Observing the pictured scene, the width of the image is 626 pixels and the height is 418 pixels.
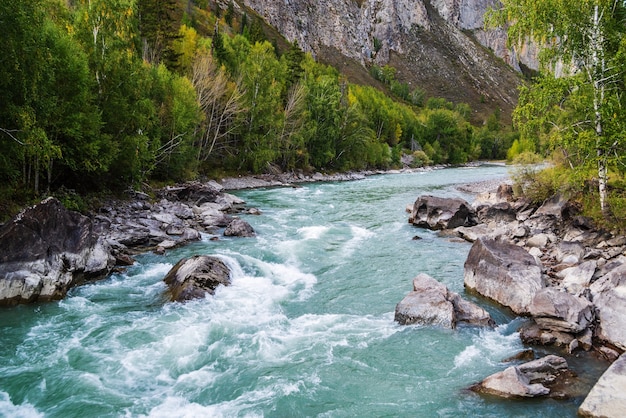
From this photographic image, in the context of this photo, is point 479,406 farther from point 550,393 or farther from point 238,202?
point 238,202

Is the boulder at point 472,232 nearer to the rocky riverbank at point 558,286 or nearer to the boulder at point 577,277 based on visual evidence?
the rocky riverbank at point 558,286

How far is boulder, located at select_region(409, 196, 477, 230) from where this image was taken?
87.5 ft

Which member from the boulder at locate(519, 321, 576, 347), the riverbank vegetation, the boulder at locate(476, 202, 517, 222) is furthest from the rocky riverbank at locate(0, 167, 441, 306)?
the riverbank vegetation

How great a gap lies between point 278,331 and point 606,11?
18.2 metres

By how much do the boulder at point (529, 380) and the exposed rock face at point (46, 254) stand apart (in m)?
13.3

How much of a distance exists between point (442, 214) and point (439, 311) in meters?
15.0

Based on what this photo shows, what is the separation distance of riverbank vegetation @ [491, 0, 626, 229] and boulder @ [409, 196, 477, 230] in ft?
25.8

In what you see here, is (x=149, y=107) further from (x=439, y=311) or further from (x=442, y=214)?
(x=439, y=311)

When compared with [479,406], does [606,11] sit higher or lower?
higher

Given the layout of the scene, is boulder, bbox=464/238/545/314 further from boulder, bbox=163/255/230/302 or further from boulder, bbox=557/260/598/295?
boulder, bbox=163/255/230/302

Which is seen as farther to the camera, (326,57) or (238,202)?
(326,57)

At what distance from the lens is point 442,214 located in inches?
1064

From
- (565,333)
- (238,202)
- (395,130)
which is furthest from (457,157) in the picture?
(565,333)

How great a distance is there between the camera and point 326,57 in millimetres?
153500
